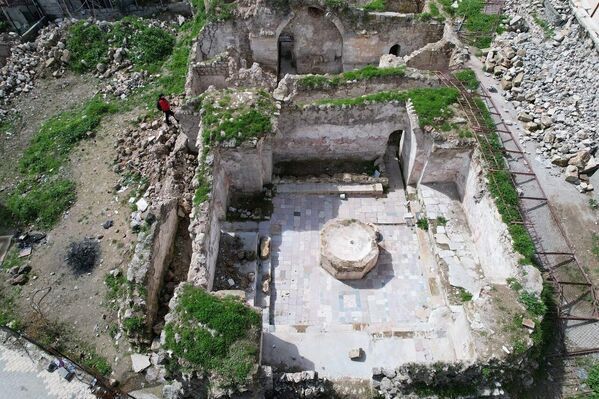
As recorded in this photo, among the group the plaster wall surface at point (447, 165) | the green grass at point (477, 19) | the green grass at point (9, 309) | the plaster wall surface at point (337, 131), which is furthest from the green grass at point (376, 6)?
the green grass at point (9, 309)

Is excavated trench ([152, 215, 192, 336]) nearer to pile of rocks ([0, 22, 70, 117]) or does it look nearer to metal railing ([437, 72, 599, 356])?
metal railing ([437, 72, 599, 356])

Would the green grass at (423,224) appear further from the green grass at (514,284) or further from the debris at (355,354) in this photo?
the debris at (355,354)

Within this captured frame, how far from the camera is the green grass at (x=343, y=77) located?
42.9 ft

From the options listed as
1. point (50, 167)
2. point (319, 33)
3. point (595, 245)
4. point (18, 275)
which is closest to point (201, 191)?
point (18, 275)

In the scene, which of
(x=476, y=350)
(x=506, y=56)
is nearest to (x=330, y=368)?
(x=476, y=350)

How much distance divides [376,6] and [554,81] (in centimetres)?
681

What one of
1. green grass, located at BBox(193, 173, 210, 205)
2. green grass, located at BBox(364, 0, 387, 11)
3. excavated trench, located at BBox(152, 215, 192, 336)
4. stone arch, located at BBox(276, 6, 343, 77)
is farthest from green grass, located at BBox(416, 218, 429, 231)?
green grass, located at BBox(364, 0, 387, 11)

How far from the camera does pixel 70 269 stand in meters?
11.7

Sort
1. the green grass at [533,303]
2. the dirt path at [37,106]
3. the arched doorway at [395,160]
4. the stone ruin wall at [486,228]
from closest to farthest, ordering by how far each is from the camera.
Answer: the green grass at [533,303] < the stone ruin wall at [486,228] < the arched doorway at [395,160] < the dirt path at [37,106]

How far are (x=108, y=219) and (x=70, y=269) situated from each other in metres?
1.76

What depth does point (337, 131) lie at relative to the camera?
1279 cm

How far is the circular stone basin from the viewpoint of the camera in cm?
1107

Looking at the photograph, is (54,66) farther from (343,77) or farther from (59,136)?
(343,77)

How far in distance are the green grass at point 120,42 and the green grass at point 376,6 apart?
856 centimetres
